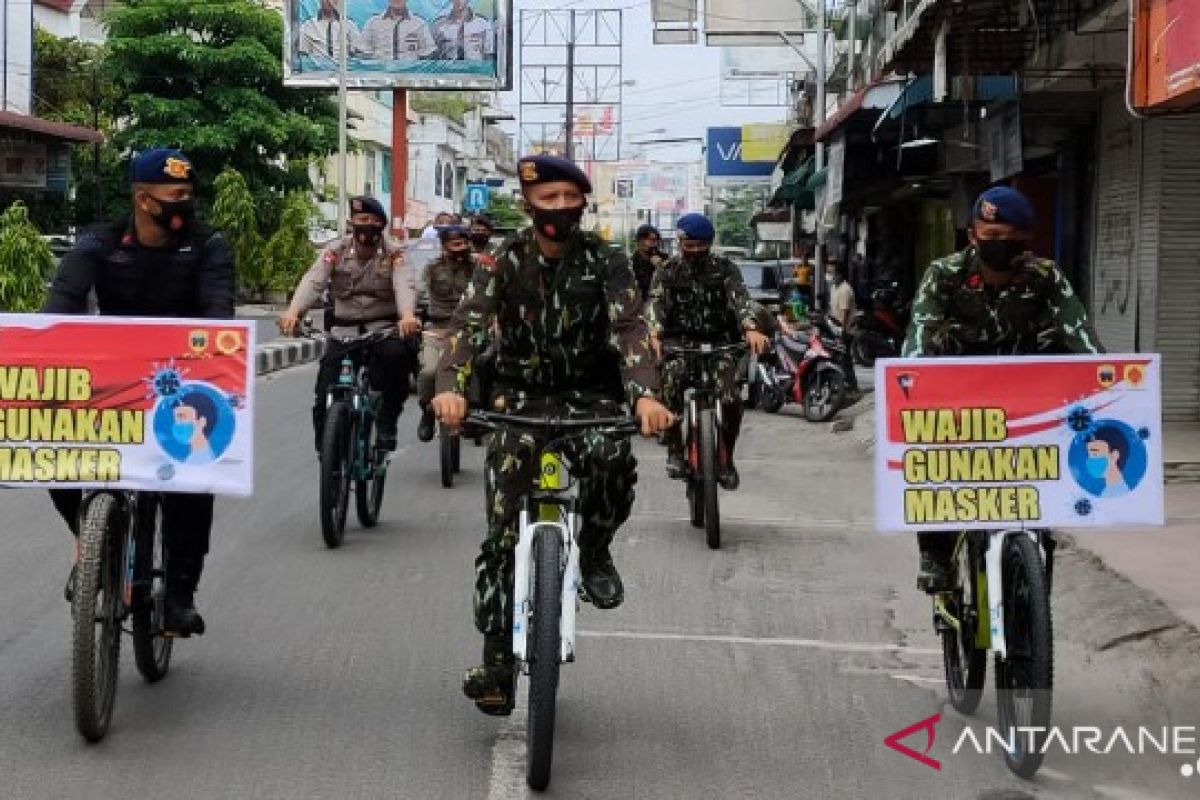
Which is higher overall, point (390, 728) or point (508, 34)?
point (508, 34)

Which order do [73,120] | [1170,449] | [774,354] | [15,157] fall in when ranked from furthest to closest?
[73,120]
[15,157]
[774,354]
[1170,449]

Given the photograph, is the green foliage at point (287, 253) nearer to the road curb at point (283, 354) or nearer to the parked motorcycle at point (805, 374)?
the road curb at point (283, 354)

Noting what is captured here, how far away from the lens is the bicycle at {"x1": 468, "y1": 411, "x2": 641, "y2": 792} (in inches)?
199

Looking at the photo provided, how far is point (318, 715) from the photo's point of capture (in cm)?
596

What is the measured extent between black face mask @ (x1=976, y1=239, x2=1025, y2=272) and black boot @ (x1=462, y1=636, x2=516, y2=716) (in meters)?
1.96

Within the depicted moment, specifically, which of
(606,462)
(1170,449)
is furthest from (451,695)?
(1170,449)

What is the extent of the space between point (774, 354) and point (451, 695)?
14.3m

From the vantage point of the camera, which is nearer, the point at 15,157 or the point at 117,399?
the point at 117,399

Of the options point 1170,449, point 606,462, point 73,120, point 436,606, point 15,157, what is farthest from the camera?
point 73,120

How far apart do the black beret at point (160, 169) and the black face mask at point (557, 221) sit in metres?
1.22

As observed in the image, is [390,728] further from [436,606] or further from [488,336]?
[436,606]

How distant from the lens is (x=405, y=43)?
135 feet

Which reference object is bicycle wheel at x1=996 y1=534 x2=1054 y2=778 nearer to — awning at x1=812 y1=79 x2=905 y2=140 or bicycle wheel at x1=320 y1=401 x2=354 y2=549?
bicycle wheel at x1=320 y1=401 x2=354 y2=549

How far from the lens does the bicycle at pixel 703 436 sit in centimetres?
991
